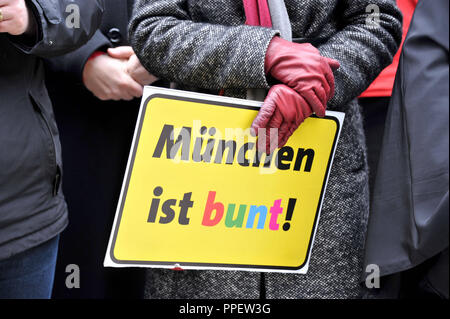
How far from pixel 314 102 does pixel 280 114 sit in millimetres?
73

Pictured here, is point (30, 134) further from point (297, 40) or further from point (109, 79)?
point (297, 40)

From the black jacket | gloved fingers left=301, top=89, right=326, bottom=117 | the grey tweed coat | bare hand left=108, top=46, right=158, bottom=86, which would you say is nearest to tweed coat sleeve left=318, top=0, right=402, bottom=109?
the grey tweed coat

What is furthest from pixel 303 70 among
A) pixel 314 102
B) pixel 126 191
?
pixel 126 191

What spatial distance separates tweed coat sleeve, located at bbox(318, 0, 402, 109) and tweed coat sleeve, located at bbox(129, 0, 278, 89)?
0.62ft

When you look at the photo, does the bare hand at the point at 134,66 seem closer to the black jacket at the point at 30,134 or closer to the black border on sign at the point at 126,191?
the black jacket at the point at 30,134

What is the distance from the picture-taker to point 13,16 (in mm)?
1139

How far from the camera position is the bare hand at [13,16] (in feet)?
3.71

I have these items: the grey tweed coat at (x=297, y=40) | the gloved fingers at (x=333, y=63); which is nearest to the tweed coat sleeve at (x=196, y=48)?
the grey tweed coat at (x=297, y=40)

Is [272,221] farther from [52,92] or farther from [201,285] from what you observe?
[52,92]

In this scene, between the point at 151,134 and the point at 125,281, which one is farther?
the point at 125,281

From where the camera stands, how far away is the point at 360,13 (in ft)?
4.05
